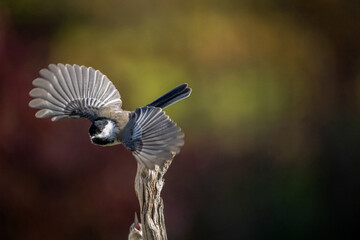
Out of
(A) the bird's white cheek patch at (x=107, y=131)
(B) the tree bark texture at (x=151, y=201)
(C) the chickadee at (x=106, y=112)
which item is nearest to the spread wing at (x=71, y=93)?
(C) the chickadee at (x=106, y=112)

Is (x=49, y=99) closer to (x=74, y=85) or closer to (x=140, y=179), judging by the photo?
(x=74, y=85)

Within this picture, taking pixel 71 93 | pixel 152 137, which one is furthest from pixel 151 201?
pixel 71 93

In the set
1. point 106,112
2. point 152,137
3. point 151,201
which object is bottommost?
point 151,201

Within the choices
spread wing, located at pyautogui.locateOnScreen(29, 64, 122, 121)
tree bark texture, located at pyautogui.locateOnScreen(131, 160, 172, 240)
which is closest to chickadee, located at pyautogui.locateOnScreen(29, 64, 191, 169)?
spread wing, located at pyautogui.locateOnScreen(29, 64, 122, 121)

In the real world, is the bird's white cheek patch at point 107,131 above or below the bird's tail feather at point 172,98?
below

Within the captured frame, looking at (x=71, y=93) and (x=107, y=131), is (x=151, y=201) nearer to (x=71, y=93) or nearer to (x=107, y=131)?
(x=107, y=131)

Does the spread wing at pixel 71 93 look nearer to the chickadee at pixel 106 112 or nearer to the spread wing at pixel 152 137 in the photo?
the chickadee at pixel 106 112

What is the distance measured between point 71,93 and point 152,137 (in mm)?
438

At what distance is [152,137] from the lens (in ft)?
5.08

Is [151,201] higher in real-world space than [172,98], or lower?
lower

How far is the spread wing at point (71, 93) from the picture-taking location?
68.6 inches

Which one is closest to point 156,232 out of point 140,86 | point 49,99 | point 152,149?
point 152,149

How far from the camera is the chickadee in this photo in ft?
4.94

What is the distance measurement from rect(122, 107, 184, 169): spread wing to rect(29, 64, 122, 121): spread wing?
0.81 ft
